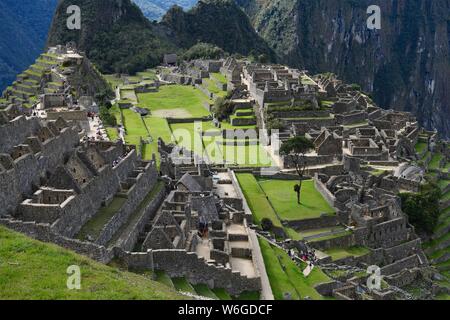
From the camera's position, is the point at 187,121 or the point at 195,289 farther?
the point at 187,121

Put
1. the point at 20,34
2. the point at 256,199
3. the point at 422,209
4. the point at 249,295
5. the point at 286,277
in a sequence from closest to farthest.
Answer: 1. the point at 249,295
2. the point at 286,277
3. the point at 256,199
4. the point at 422,209
5. the point at 20,34

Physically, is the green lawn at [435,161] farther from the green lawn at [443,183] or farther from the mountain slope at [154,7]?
the mountain slope at [154,7]

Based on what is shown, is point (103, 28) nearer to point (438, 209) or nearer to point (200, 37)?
point (200, 37)

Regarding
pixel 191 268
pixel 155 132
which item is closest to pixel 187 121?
pixel 155 132

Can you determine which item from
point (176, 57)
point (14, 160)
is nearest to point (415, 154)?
point (14, 160)

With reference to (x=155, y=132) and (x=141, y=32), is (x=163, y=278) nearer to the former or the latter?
(x=155, y=132)

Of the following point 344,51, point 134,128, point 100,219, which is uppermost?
point 100,219
